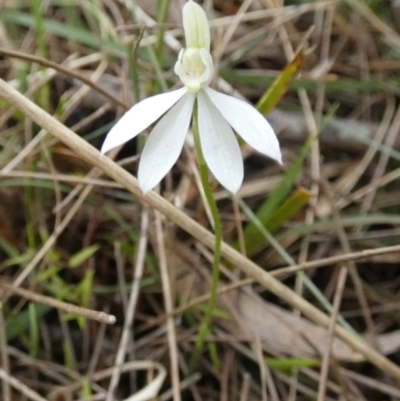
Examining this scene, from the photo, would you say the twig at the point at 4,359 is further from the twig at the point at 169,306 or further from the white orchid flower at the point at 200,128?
the white orchid flower at the point at 200,128

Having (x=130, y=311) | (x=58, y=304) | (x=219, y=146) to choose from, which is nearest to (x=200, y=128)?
(x=219, y=146)

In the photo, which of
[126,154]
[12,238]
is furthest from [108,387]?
[126,154]

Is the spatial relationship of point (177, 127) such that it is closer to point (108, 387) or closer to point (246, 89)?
point (108, 387)

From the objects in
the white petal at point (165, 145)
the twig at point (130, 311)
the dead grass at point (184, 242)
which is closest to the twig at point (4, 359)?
the dead grass at point (184, 242)

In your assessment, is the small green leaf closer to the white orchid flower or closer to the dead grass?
the dead grass

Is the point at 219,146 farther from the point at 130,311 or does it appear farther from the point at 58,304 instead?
the point at 130,311
